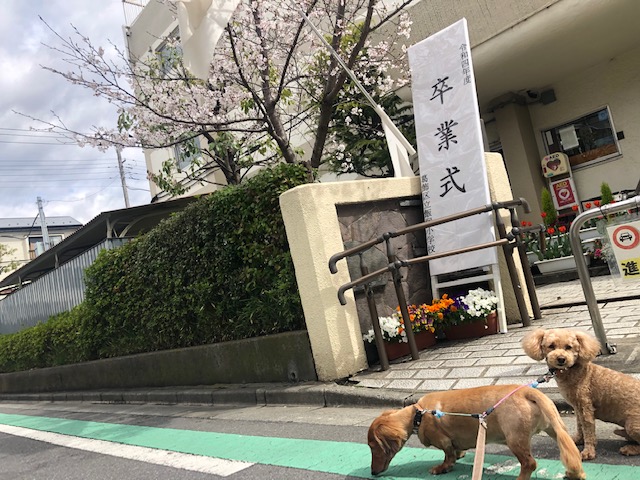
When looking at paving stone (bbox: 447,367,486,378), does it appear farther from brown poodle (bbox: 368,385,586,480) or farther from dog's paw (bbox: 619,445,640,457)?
dog's paw (bbox: 619,445,640,457)

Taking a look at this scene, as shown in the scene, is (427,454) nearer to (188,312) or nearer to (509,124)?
(188,312)

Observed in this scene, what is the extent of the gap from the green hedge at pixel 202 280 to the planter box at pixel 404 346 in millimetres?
1117

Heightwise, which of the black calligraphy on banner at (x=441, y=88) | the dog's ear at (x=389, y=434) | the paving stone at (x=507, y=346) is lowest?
the paving stone at (x=507, y=346)

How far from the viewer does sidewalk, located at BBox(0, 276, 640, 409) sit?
4.70 meters

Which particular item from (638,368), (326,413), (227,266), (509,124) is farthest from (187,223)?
(509,124)

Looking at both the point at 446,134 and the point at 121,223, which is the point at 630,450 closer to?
the point at 446,134

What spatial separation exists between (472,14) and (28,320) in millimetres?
14931

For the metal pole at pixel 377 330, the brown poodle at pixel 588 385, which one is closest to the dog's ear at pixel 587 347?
the brown poodle at pixel 588 385

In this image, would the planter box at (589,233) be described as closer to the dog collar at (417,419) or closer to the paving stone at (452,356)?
the paving stone at (452,356)

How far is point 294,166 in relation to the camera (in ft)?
22.9

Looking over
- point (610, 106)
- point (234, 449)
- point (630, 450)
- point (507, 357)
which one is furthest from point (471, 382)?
point (610, 106)

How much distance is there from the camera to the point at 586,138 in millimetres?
11430

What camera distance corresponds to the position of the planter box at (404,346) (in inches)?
252

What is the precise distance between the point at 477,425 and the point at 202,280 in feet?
18.3
